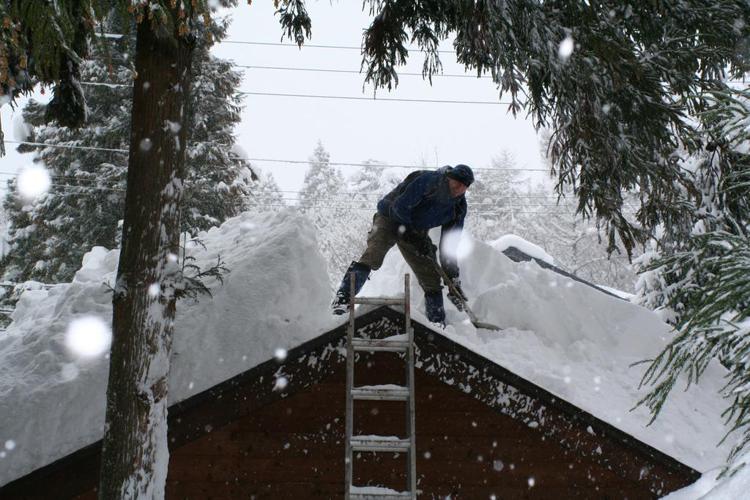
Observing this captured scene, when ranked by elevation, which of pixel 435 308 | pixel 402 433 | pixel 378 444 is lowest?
pixel 378 444

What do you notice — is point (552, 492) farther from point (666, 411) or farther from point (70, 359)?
point (70, 359)

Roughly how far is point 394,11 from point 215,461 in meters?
4.87

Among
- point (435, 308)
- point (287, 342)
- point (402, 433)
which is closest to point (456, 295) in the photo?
point (435, 308)

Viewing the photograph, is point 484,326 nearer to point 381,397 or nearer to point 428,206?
point 428,206

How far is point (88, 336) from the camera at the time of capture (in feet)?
17.5

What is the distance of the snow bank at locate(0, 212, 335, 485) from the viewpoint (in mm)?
4617

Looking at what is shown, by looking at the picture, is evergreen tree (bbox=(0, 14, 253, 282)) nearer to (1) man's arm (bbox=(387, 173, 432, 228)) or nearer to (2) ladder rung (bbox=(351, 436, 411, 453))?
(1) man's arm (bbox=(387, 173, 432, 228))

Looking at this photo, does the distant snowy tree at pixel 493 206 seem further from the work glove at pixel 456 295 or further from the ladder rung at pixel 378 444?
the ladder rung at pixel 378 444

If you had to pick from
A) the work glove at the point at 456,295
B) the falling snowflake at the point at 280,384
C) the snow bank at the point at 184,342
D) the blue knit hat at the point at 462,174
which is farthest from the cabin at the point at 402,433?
the blue knit hat at the point at 462,174

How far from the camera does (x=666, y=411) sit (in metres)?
5.85

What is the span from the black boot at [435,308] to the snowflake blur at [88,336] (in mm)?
3049

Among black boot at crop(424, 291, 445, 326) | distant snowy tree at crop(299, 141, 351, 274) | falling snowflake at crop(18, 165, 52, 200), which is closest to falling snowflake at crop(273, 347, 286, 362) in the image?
black boot at crop(424, 291, 445, 326)

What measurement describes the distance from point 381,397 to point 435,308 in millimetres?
1924

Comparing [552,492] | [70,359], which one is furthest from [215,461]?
[552,492]
